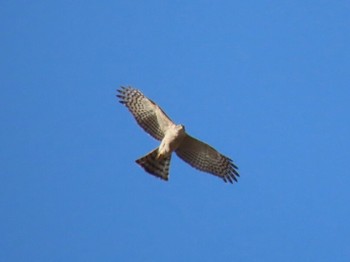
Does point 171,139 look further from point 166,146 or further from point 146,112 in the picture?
point 146,112

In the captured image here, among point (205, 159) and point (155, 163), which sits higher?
point (205, 159)

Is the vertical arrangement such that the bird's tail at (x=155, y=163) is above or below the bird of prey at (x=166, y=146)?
below

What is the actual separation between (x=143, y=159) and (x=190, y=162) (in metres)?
0.97

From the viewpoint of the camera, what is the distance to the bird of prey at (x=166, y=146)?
12336mm

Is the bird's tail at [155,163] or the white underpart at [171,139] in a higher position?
the white underpart at [171,139]

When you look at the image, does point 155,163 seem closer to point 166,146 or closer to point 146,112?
point 166,146

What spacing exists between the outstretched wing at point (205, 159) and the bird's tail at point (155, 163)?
1.56 ft

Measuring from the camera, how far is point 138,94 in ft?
42.4

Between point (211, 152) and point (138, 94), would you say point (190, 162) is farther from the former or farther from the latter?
point (138, 94)

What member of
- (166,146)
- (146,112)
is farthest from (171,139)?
(146,112)

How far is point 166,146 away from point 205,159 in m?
0.99

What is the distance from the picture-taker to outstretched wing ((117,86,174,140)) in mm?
12516

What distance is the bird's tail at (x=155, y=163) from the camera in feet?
40.3

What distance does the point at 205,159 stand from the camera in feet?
42.3
